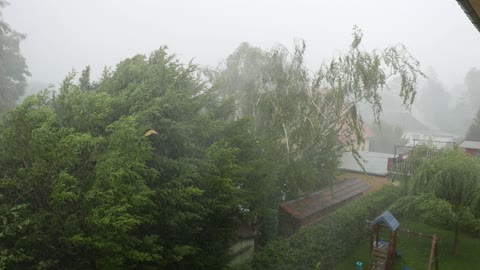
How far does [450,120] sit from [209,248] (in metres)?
79.7

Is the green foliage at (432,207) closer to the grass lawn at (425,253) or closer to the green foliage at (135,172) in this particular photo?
the grass lawn at (425,253)

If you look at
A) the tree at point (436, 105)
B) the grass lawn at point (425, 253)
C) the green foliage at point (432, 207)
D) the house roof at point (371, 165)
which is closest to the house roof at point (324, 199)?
the house roof at point (371, 165)

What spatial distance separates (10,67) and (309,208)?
22262 millimetres

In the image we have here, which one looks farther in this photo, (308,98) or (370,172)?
(370,172)

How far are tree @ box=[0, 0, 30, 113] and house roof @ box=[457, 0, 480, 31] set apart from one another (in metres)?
22.8

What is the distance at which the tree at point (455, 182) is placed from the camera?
11656 millimetres

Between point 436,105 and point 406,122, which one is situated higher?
point 436,105

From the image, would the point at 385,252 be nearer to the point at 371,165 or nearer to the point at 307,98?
the point at 307,98

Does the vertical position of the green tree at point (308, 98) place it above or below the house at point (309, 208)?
above

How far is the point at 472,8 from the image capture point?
2.16m

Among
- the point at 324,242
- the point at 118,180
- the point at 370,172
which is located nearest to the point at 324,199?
the point at 324,242

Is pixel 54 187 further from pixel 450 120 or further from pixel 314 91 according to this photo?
pixel 450 120

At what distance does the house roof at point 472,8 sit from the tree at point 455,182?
11194 millimetres

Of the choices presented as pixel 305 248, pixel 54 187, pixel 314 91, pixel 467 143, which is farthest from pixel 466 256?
pixel 467 143
